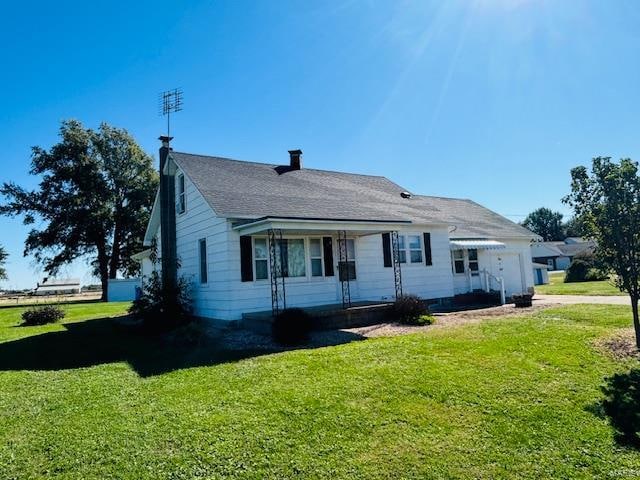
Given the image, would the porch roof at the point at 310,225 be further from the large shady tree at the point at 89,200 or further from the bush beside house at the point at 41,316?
the large shady tree at the point at 89,200

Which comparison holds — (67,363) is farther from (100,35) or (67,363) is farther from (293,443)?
(100,35)

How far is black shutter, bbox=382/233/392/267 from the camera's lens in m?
15.6

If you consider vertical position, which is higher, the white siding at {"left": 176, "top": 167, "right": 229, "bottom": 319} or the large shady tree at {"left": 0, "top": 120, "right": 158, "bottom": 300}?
the large shady tree at {"left": 0, "top": 120, "right": 158, "bottom": 300}

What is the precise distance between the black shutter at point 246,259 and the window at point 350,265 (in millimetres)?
3370

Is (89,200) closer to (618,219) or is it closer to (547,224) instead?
(618,219)

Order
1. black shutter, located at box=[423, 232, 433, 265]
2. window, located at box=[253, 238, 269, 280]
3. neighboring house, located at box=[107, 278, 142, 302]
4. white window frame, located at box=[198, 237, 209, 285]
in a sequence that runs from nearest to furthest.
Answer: window, located at box=[253, 238, 269, 280] → white window frame, located at box=[198, 237, 209, 285] → black shutter, located at box=[423, 232, 433, 265] → neighboring house, located at box=[107, 278, 142, 302]

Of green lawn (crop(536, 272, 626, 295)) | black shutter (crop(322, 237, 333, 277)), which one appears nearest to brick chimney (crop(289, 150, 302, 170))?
black shutter (crop(322, 237, 333, 277))

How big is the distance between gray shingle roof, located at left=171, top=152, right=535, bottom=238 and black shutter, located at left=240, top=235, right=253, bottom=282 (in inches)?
32.8

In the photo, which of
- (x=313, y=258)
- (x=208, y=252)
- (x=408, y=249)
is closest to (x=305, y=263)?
(x=313, y=258)

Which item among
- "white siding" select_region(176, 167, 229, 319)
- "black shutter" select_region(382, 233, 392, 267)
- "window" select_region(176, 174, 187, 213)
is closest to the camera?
"white siding" select_region(176, 167, 229, 319)

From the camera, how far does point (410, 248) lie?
54.3 ft

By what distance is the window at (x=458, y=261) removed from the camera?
1844cm

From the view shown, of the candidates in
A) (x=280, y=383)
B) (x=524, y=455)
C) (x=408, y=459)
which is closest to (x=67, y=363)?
(x=280, y=383)

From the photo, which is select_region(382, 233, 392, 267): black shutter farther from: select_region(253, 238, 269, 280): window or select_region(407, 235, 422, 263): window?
select_region(253, 238, 269, 280): window
